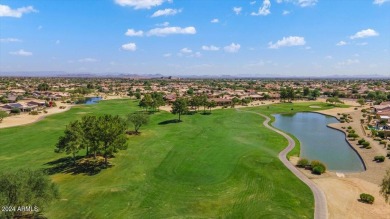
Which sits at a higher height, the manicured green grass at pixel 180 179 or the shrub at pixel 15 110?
the shrub at pixel 15 110

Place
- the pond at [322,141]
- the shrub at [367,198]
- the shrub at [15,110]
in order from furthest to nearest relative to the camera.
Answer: the shrub at [15,110] < the pond at [322,141] < the shrub at [367,198]

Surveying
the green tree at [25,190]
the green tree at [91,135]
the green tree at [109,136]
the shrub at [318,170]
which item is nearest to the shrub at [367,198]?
the shrub at [318,170]

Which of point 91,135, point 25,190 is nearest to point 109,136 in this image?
point 91,135

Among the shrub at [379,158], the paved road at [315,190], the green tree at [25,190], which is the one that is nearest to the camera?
the green tree at [25,190]

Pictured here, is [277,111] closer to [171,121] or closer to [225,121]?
[225,121]

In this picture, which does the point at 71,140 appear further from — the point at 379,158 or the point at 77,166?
the point at 379,158

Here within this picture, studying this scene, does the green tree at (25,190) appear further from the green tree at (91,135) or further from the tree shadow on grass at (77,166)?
the green tree at (91,135)

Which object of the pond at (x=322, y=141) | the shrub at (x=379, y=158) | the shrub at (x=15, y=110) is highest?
the shrub at (x=15, y=110)
